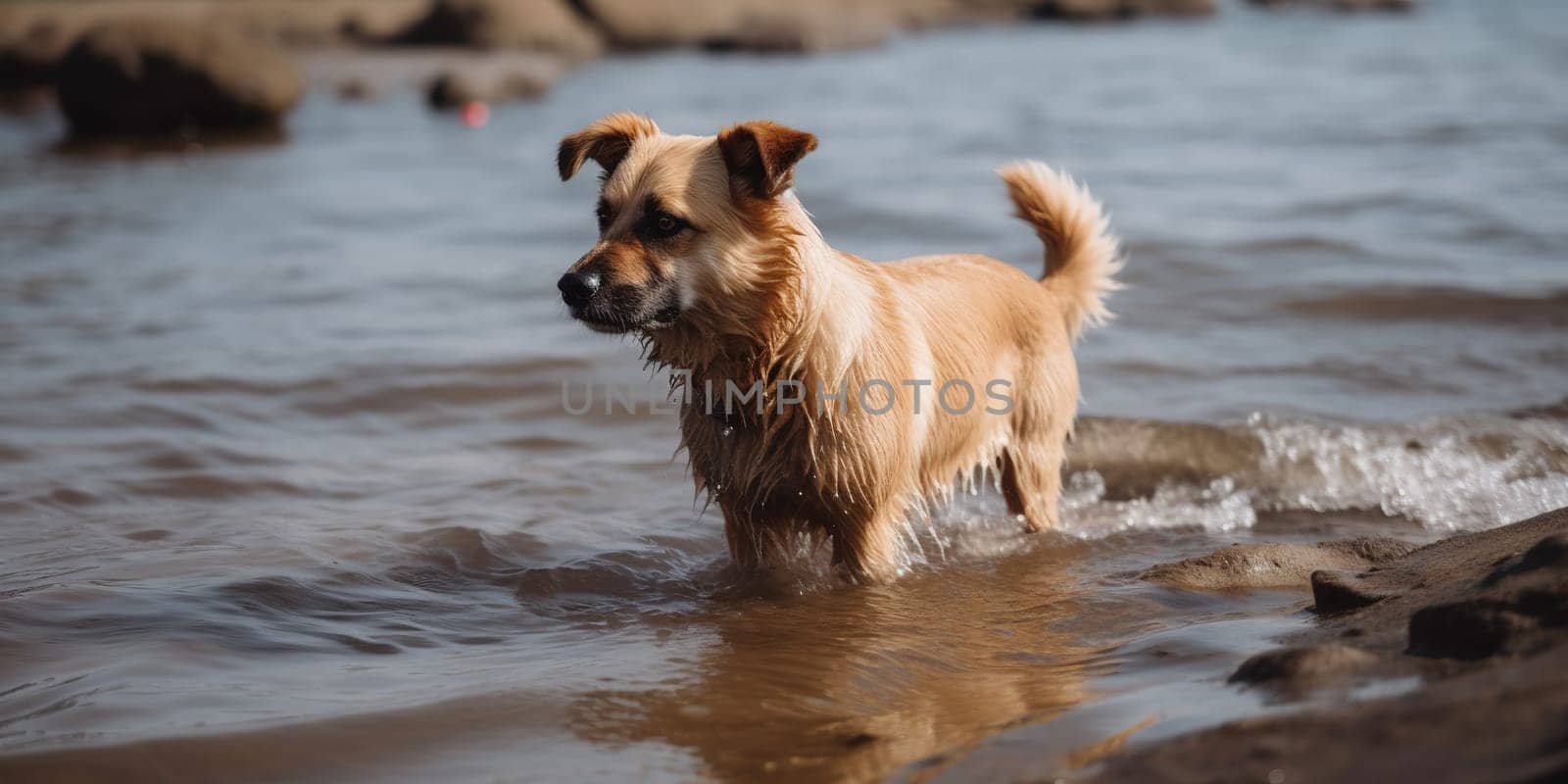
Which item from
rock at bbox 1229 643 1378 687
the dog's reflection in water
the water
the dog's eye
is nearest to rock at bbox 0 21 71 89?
the water

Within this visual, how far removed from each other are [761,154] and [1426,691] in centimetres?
261

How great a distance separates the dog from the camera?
15.5 ft

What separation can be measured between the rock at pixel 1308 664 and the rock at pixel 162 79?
19881 millimetres

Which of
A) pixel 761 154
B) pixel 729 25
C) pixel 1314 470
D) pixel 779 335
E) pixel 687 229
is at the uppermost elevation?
pixel 729 25

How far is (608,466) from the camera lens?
7531mm

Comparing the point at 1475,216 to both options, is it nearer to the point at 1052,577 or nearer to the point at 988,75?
the point at 1052,577

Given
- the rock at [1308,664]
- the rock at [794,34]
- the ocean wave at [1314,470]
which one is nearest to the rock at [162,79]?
the rock at [794,34]

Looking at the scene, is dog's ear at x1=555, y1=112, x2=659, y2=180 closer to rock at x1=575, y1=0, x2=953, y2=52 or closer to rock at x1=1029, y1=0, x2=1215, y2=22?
rock at x1=575, y1=0, x2=953, y2=52

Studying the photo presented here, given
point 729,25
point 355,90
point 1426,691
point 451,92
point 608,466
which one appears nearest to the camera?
point 1426,691

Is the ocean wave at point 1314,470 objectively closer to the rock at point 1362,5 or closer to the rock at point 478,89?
the rock at point 478,89

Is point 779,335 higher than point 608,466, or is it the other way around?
point 779,335

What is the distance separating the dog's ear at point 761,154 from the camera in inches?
183

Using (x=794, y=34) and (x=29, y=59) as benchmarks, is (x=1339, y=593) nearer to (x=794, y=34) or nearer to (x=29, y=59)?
(x=29, y=59)

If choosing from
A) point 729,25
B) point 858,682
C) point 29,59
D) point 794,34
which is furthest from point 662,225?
point 729,25
